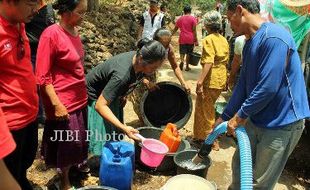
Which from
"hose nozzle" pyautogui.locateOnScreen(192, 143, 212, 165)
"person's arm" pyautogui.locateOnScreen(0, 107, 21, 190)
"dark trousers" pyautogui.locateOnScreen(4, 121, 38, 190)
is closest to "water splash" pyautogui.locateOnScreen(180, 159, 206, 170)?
"hose nozzle" pyautogui.locateOnScreen(192, 143, 212, 165)

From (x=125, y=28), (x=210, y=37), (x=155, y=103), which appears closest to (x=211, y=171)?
(x=155, y=103)

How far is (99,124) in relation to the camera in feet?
11.8

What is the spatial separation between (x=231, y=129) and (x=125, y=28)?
17.7 ft

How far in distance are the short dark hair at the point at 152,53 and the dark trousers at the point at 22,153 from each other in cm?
103

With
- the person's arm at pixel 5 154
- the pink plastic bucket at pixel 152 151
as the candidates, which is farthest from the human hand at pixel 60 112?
the person's arm at pixel 5 154

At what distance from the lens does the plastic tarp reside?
199 inches

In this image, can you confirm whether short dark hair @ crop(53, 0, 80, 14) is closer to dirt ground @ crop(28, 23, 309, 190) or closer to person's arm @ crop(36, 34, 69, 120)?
person's arm @ crop(36, 34, 69, 120)

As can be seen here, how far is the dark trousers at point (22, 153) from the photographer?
8.42 ft

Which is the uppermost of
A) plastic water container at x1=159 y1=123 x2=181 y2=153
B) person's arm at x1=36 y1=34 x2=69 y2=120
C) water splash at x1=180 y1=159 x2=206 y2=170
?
person's arm at x1=36 y1=34 x2=69 y2=120

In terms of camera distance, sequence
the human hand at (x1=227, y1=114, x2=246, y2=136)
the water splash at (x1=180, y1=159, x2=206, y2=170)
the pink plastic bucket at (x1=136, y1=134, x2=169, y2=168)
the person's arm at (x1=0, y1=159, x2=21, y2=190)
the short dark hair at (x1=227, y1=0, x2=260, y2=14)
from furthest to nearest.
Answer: the water splash at (x1=180, y1=159, x2=206, y2=170) < the pink plastic bucket at (x1=136, y1=134, x2=169, y2=168) < the human hand at (x1=227, y1=114, x2=246, y2=136) < the short dark hair at (x1=227, y1=0, x2=260, y2=14) < the person's arm at (x1=0, y1=159, x2=21, y2=190)

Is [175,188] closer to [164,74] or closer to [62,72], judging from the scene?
[62,72]

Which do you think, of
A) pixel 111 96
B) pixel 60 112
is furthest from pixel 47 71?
pixel 111 96

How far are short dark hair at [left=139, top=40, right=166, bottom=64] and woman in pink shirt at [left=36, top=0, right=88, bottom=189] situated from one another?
59cm

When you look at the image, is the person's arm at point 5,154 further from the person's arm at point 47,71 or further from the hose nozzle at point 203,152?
the hose nozzle at point 203,152
